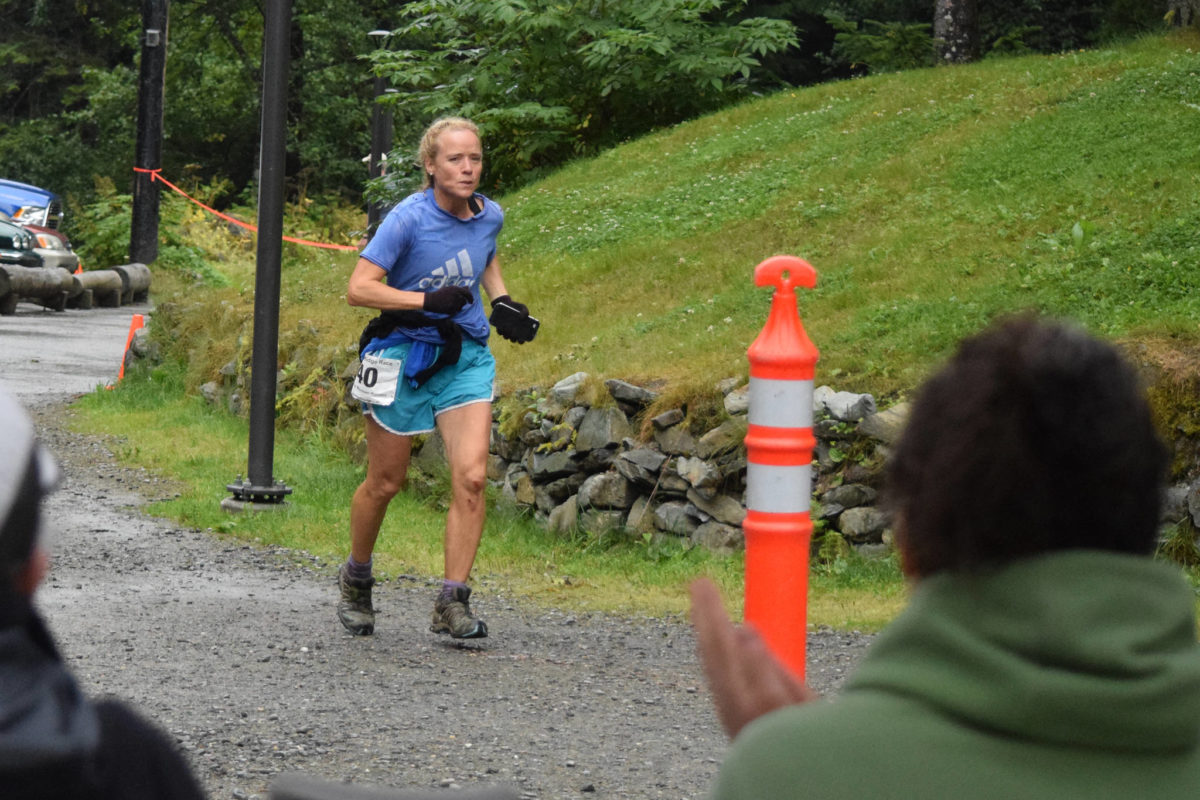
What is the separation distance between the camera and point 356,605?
21.3 feet

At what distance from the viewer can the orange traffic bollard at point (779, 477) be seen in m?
3.73

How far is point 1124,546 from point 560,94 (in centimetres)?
1636

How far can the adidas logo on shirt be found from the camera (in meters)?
6.34

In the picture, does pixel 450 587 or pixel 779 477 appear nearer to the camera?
pixel 779 477

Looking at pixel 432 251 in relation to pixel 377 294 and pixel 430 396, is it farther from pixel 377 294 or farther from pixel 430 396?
pixel 430 396

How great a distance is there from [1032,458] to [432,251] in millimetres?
4976

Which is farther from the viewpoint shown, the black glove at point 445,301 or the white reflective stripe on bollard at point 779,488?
the black glove at point 445,301

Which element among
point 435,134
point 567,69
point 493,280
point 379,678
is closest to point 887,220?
point 493,280

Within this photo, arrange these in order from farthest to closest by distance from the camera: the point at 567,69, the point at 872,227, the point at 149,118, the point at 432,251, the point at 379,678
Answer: the point at 149,118
the point at 567,69
the point at 872,227
the point at 432,251
the point at 379,678

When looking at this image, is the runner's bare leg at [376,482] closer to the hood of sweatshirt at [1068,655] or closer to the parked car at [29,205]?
the hood of sweatshirt at [1068,655]

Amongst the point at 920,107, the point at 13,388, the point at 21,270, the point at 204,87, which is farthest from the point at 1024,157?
the point at 204,87

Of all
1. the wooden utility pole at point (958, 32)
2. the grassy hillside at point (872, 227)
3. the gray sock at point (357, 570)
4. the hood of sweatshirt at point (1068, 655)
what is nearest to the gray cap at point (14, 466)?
the hood of sweatshirt at point (1068, 655)

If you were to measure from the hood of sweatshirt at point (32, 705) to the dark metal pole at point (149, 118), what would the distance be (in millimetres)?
23427

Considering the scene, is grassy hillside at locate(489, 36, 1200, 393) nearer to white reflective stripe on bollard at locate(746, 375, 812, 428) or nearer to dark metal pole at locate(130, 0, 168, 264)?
white reflective stripe on bollard at locate(746, 375, 812, 428)
